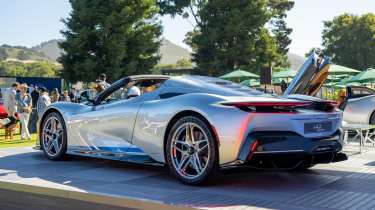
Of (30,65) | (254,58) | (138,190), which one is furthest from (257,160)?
(30,65)

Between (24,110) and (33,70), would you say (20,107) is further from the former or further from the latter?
(33,70)

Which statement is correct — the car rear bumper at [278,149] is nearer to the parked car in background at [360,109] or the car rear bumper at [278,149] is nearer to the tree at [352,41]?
the parked car in background at [360,109]

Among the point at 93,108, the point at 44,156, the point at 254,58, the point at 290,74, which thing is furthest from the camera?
the point at 254,58

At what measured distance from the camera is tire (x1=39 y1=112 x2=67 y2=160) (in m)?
8.06

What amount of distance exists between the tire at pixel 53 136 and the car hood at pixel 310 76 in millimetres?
3522

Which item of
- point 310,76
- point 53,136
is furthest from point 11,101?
point 310,76

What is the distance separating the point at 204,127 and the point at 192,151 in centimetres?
38

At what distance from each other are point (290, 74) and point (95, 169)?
24.0 m

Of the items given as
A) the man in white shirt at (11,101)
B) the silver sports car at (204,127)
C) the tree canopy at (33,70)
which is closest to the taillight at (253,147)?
the silver sports car at (204,127)

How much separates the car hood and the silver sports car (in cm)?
6

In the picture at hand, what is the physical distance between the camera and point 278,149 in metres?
5.55

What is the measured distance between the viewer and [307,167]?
7.07m

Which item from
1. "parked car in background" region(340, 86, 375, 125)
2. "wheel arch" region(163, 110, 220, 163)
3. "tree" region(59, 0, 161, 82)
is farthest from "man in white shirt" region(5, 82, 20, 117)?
"tree" region(59, 0, 161, 82)

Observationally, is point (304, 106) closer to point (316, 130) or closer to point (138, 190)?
point (316, 130)
